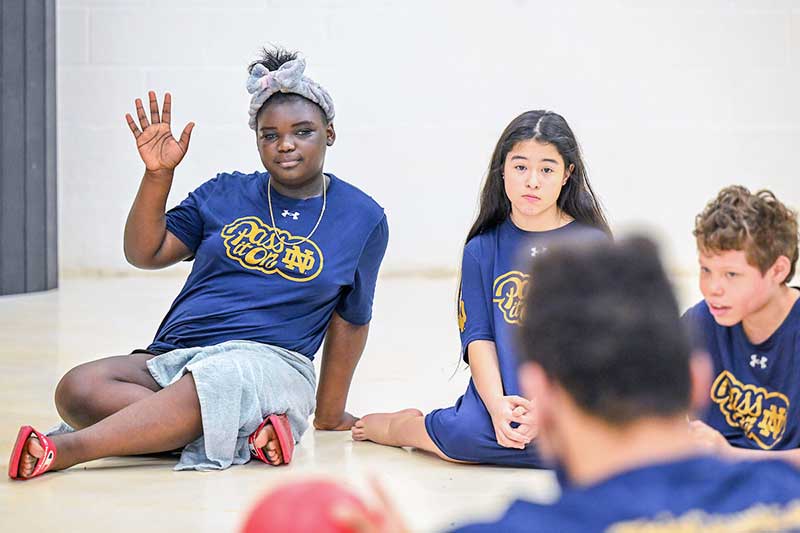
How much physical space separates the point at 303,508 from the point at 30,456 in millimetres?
1433

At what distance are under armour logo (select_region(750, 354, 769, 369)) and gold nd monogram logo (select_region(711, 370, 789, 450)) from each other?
4 cm

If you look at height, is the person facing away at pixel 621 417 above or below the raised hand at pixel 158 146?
below

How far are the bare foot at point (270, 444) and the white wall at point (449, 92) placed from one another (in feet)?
13.8

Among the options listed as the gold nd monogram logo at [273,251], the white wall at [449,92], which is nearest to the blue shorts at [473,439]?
the gold nd monogram logo at [273,251]

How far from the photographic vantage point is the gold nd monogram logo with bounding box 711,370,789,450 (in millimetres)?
2066

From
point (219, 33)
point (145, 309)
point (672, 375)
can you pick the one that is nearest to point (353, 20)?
point (219, 33)

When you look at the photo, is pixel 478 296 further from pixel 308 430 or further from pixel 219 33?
pixel 219 33

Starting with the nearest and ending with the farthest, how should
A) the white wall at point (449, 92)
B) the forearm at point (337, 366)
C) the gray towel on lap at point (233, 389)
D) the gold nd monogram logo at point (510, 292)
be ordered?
1. the gray towel on lap at point (233, 389)
2. the gold nd monogram logo at point (510, 292)
3. the forearm at point (337, 366)
4. the white wall at point (449, 92)

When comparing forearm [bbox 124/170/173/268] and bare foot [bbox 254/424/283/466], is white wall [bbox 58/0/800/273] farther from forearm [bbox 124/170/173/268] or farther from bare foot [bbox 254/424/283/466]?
bare foot [bbox 254/424/283/466]

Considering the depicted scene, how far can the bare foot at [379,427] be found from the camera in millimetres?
2732

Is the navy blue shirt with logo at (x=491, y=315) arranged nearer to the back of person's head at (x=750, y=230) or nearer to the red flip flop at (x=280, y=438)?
the red flip flop at (x=280, y=438)

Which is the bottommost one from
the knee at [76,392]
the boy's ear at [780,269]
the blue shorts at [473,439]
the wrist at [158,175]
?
the blue shorts at [473,439]

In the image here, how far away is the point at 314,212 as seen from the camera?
274 centimetres

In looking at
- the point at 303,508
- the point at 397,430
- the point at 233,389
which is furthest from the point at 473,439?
the point at 303,508
